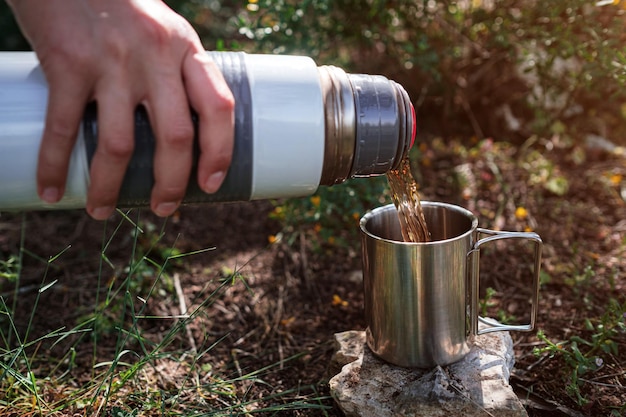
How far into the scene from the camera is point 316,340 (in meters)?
2.37

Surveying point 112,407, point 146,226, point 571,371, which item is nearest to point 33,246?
point 146,226

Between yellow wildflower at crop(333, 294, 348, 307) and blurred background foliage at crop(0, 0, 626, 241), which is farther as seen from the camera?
blurred background foliage at crop(0, 0, 626, 241)

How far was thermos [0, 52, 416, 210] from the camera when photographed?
53.3 inches

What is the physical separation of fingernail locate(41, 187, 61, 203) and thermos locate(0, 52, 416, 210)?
0.11ft

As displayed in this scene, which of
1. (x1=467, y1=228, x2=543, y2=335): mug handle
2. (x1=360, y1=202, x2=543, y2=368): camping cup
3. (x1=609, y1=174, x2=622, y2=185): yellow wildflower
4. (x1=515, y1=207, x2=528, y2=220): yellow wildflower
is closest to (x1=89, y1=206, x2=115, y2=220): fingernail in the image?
(x1=360, y1=202, x2=543, y2=368): camping cup

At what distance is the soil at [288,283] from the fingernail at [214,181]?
50cm

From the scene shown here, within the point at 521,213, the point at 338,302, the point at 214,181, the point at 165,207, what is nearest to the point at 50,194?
the point at 165,207

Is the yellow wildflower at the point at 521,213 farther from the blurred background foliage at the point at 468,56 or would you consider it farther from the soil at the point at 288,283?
the blurred background foliage at the point at 468,56

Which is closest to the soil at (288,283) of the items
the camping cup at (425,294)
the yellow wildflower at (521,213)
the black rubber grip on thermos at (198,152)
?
the yellow wildflower at (521,213)

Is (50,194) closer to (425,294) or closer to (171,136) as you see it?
(171,136)

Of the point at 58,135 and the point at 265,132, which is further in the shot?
the point at 265,132

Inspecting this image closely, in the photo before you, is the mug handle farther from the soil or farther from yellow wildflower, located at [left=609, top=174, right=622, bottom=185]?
yellow wildflower, located at [left=609, top=174, right=622, bottom=185]

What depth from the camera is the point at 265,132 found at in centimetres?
142

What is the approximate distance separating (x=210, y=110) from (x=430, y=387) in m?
0.95
